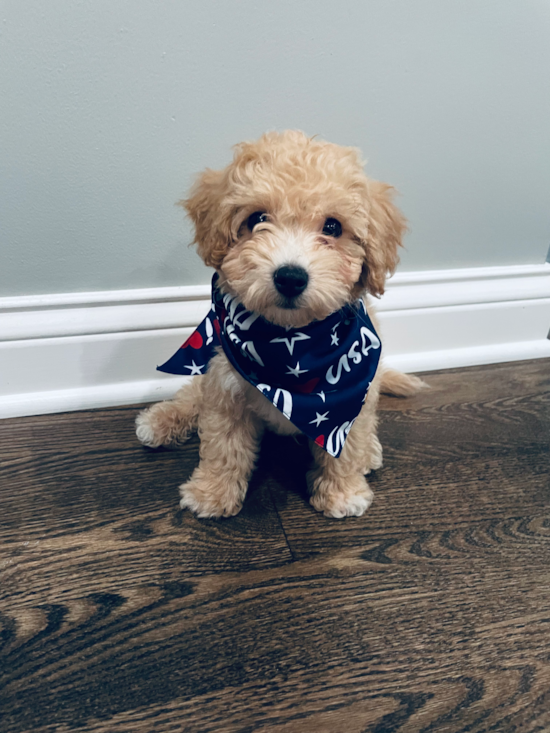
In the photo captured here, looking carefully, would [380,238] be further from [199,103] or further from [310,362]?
[199,103]

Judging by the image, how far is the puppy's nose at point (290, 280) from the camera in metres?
0.91

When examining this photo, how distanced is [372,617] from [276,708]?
262mm

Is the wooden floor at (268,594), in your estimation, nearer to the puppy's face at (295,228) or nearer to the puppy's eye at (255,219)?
the puppy's face at (295,228)

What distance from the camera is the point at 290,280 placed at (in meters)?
0.92

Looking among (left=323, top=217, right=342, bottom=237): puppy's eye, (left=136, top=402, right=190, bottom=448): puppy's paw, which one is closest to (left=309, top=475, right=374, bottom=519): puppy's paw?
(left=136, top=402, right=190, bottom=448): puppy's paw

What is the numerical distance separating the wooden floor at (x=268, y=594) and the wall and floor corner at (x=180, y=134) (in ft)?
1.03

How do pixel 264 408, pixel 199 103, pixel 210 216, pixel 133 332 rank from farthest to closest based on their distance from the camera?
pixel 133 332
pixel 199 103
pixel 264 408
pixel 210 216

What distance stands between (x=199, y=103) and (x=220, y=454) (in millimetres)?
930

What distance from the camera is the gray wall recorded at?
1.25 meters

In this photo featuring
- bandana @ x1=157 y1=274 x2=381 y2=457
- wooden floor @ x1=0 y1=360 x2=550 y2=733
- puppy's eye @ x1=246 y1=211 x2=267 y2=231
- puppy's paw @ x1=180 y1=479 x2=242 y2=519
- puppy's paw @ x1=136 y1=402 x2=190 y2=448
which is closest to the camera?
wooden floor @ x1=0 y1=360 x2=550 y2=733

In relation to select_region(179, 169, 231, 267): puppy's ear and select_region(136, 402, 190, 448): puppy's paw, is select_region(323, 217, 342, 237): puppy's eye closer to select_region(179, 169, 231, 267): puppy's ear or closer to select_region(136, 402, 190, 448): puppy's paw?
select_region(179, 169, 231, 267): puppy's ear

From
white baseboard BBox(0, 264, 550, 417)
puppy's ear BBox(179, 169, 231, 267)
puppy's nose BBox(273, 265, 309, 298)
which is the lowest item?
white baseboard BBox(0, 264, 550, 417)

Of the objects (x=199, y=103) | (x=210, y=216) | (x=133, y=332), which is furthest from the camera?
(x=133, y=332)

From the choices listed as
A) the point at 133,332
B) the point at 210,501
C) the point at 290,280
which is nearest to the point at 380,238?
the point at 290,280
